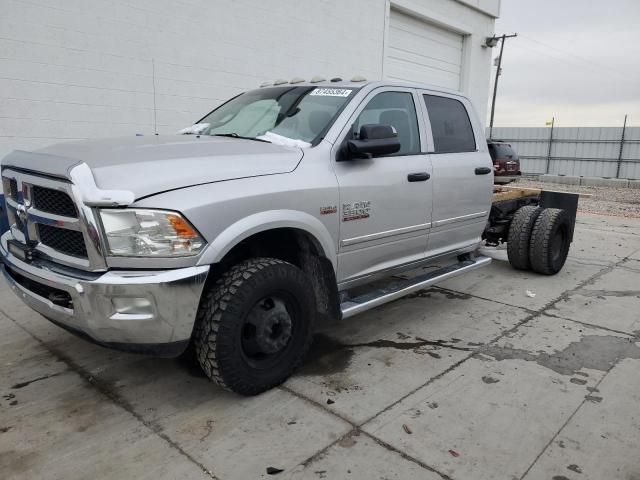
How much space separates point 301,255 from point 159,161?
3.87 feet

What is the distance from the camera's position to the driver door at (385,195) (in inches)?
137

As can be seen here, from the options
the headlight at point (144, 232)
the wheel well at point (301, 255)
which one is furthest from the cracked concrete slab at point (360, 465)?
the headlight at point (144, 232)

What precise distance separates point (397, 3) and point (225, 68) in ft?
17.1

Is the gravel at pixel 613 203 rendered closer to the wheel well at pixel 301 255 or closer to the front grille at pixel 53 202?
the wheel well at pixel 301 255

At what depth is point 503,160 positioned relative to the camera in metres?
Answer: 8.88

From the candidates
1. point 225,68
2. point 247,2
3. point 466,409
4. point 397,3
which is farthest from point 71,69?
point 397,3

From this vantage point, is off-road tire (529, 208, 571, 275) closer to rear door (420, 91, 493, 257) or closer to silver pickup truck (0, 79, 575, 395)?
rear door (420, 91, 493, 257)

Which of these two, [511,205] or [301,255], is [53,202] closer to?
[301,255]

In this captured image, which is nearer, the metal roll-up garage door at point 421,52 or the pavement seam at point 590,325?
the pavement seam at point 590,325

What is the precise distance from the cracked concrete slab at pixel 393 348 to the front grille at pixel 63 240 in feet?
4.92

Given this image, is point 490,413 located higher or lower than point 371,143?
lower

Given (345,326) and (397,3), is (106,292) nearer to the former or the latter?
(345,326)

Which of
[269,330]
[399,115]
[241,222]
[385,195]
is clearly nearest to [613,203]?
[399,115]

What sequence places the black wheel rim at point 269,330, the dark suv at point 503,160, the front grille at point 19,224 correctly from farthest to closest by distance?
the dark suv at point 503,160 < the front grille at point 19,224 < the black wheel rim at point 269,330
